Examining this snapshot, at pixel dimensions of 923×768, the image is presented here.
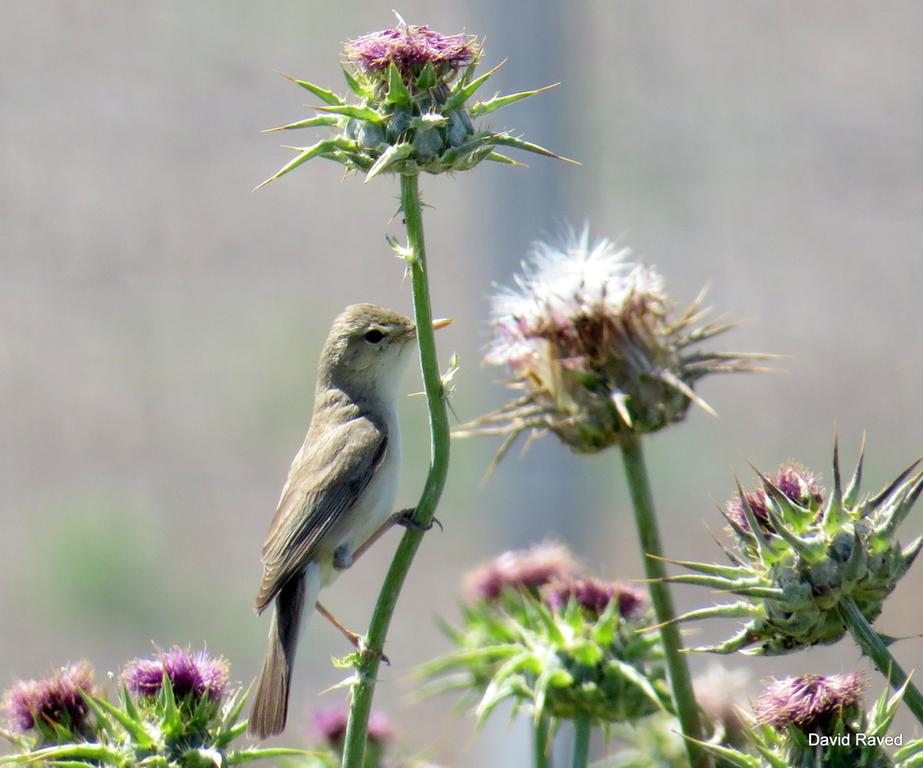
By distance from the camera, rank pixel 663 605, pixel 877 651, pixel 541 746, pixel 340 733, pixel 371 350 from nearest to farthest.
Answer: pixel 877 651 → pixel 663 605 → pixel 541 746 → pixel 340 733 → pixel 371 350

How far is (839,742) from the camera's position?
3.04 meters

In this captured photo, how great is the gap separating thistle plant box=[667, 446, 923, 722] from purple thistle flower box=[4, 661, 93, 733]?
1.55 meters

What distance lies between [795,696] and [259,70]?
11.4 metres

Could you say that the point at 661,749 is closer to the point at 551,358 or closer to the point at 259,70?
the point at 551,358

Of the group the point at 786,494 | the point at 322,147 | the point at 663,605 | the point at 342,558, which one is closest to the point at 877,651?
the point at 786,494

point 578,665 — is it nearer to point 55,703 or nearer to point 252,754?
point 252,754

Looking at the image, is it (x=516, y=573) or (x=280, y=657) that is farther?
(x=516, y=573)

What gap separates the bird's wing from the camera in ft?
14.6

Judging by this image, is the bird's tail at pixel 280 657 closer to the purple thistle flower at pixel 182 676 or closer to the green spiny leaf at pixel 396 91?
the purple thistle flower at pixel 182 676

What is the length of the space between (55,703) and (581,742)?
1.44 metres

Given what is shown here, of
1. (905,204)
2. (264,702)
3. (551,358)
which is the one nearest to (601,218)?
(905,204)

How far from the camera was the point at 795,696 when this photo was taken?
3.10 meters

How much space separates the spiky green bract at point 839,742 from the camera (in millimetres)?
3027

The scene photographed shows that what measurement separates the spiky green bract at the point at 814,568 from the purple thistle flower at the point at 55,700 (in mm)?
1560
